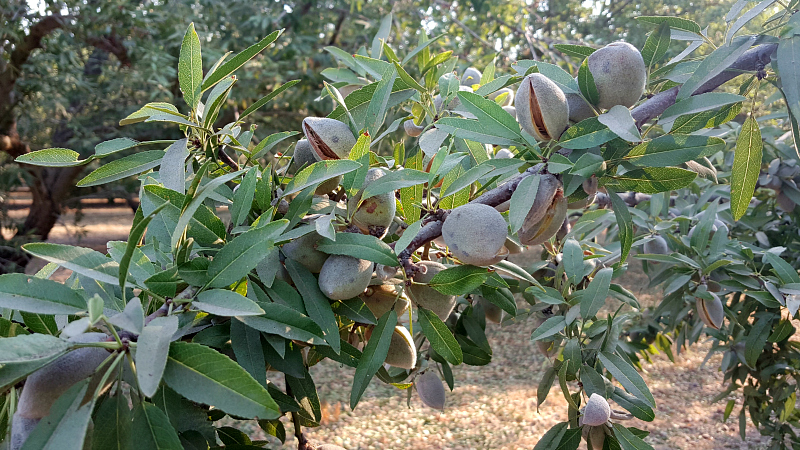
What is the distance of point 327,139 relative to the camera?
2.12 ft

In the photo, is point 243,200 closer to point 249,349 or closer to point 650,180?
point 249,349

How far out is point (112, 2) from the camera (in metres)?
3.44

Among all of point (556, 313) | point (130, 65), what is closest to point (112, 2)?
point (130, 65)

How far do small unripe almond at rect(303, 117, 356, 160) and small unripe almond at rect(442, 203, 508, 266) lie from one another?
0.17 meters

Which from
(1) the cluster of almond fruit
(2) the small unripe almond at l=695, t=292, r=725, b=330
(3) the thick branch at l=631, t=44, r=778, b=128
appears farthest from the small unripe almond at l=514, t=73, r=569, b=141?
(2) the small unripe almond at l=695, t=292, r=725, b=330

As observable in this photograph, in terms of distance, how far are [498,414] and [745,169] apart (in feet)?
9.38

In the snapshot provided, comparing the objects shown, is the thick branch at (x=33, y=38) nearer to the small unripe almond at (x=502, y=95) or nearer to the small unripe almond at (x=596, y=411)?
the small unripe almond at (x=502, y=95)

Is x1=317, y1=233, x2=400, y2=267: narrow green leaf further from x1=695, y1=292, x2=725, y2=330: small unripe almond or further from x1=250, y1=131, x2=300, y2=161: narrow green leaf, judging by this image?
x1=695, y1=292, x2=725, y2=330: small unripe almond

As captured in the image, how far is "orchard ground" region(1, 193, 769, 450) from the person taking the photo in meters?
2.89

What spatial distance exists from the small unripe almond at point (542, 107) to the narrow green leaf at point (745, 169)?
22 cm

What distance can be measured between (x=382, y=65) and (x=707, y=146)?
1.72ft

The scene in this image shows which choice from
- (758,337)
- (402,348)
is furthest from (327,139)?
(758,337)

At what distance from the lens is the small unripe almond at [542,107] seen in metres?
0.61

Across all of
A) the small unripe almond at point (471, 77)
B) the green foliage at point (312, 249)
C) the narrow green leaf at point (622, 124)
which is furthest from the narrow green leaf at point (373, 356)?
the small unripe almond at point (471, 77)
